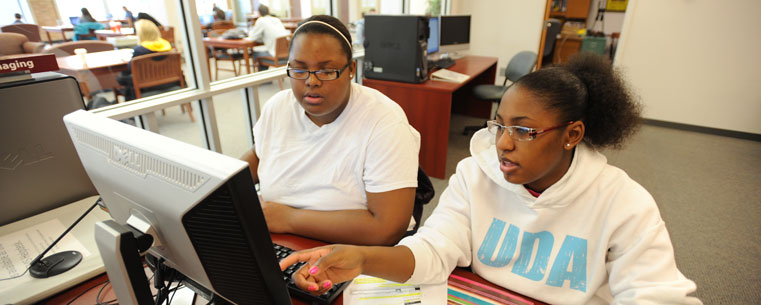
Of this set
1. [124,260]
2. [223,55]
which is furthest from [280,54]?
[124,260]

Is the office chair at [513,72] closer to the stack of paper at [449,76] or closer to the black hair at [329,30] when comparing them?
the stack of paper at [449,76]

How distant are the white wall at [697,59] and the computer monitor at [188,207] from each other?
441 centimetres

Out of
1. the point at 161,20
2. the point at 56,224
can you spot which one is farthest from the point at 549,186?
the point at 161,20

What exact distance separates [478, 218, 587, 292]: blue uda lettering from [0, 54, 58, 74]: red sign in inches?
50.5

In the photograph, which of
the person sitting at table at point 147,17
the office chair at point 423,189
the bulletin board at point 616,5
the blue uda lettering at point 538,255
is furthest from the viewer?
the bulletin board at point 616,5

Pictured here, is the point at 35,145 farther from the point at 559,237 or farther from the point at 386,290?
the point at 559,237

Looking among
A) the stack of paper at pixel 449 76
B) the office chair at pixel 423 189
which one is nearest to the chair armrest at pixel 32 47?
the office chair at pixel 423 189

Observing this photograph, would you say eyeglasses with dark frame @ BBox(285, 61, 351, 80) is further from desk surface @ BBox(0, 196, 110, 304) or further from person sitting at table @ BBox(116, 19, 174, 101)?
person sitting at table @ BBox(116, 19, 174, 101)

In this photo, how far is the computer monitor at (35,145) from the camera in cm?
100

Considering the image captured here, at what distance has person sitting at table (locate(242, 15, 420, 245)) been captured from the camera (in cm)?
110

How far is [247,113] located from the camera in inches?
112

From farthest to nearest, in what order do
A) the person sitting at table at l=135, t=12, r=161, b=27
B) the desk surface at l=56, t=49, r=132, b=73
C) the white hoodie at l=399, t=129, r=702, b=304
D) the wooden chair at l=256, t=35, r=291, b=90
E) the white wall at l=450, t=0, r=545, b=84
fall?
the white wall at l=450, t=0, r=545, b=84 < the wooden chair at l=256, t=35, r=291, b=90 < the person sitting at table at l=135, t=12, r=161, b=27 < the desk surface at l=56, t=49, r=132, b=73 < the white hoodie at l=399, t=129, r=702, b=304

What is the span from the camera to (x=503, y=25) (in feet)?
15.9

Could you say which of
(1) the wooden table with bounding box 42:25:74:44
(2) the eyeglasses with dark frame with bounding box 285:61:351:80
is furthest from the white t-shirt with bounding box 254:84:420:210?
(1) the wooden table with bounding box 42:25:74:44
